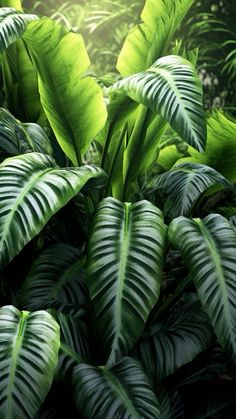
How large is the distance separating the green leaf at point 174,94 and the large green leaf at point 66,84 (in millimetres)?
118

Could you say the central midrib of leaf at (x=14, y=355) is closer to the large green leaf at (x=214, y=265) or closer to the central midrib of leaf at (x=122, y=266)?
the central midrib of leaf at (x=122, y=266)

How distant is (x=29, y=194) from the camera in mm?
1899

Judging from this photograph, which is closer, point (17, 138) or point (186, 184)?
point (186, 184)

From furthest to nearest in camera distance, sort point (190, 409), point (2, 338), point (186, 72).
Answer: point (190, 409), point (186, 72), point (2, 338)

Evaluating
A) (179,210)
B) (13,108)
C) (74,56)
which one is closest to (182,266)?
(179,210)

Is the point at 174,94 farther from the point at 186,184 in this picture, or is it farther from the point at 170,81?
the point at 186,184

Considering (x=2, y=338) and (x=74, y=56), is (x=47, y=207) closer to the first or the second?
(x=2, y=338)

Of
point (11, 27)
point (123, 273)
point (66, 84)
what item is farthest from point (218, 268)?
point (11, 27)

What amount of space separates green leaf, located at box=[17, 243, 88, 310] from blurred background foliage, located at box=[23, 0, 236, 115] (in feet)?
6.23

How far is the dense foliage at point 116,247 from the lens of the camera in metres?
1.77

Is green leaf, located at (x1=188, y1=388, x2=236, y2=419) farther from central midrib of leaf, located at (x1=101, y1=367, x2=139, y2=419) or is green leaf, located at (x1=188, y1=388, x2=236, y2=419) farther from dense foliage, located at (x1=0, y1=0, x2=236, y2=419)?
central midrib of leaf, located at (x1=101, y1=367, x2=139, y2=419)

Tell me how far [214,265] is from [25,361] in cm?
55

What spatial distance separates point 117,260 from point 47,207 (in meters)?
0.23

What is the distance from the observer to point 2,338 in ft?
5.46
